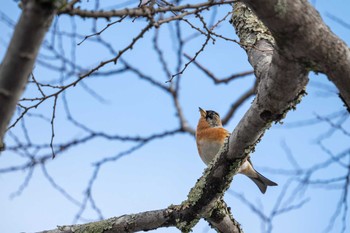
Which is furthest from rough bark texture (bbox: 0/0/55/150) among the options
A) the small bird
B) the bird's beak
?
the bird's beak

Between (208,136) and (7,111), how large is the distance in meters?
4.53

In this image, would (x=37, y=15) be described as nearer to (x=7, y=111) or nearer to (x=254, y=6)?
(x=7, y=111)

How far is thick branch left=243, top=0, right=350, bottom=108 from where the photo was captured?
A: 103 inches

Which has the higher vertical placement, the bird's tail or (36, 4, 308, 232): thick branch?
the bird's tail

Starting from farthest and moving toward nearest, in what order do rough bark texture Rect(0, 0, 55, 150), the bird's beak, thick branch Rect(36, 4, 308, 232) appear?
1. the bird's beak
2. thick branch Rect(36, 4, 308, 232)
3. rough bark texture Rect(0, 0, 55, 150)

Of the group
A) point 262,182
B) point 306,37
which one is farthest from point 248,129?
point 262,182

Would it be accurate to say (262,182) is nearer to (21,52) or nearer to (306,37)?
(306,37)

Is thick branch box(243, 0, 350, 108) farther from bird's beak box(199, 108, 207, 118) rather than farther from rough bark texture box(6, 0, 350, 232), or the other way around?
bird's beak box(199, 108, 207, 118)

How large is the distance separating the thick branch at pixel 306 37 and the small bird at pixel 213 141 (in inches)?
94.7

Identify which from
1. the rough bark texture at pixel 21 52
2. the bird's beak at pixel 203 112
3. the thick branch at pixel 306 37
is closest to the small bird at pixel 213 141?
the bird's beak at pixel 203 112

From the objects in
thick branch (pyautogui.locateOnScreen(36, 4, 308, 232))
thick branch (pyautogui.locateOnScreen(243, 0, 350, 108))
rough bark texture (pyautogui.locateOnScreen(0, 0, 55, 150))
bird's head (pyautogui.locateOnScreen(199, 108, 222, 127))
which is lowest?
rough bark texture (pyautogui.locateOnScreen(0, 0, 55, 150))

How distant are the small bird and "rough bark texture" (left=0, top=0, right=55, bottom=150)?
3.70 m

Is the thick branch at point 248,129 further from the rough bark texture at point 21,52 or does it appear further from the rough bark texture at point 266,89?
the rough bark texture at point 21,52

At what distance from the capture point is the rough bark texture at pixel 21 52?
167 cm
